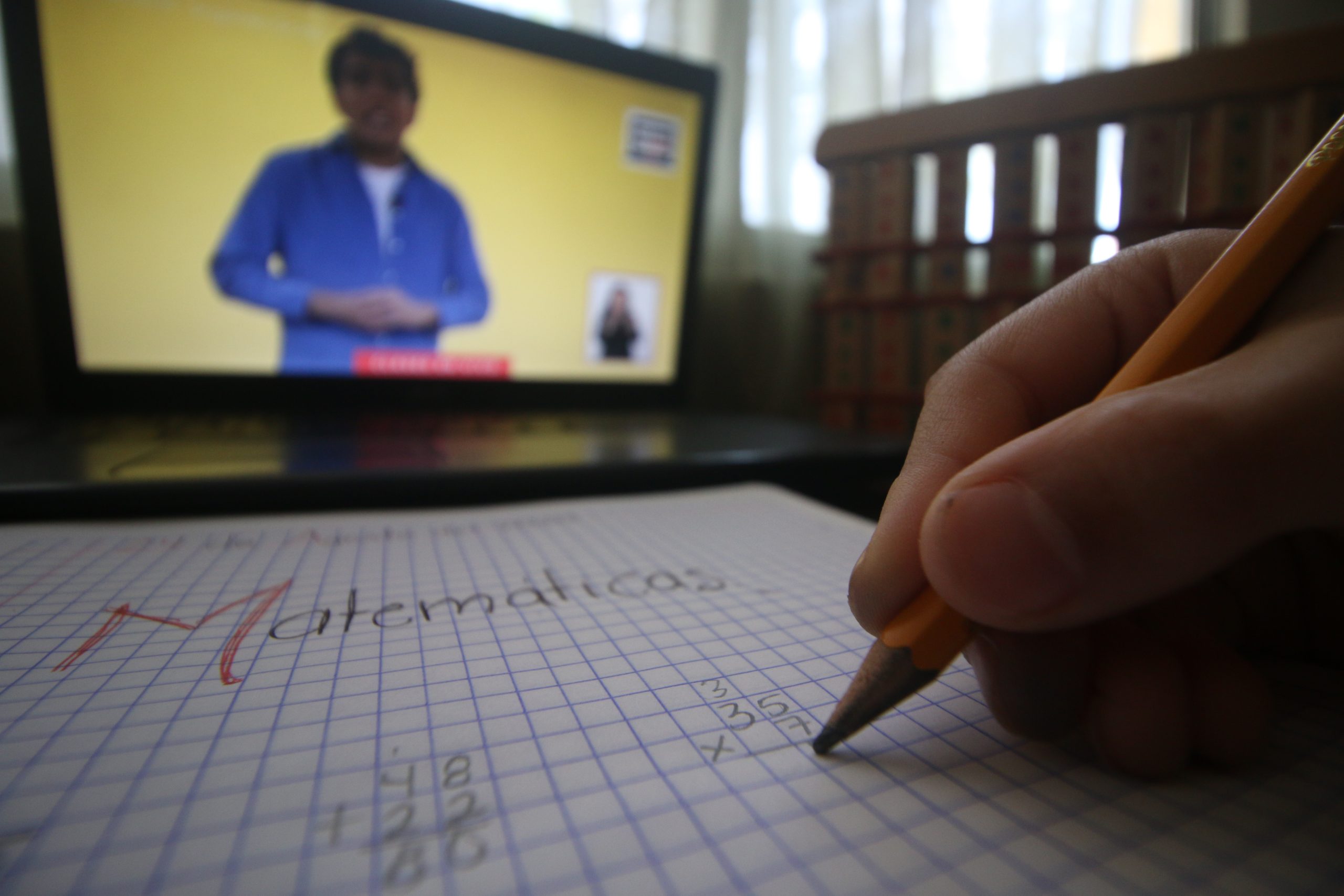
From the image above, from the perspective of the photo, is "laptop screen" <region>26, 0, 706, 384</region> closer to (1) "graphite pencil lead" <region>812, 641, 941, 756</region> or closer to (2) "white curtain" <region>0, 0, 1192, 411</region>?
(2) "white curtain" <region>0, 0, 1192, 411</region>

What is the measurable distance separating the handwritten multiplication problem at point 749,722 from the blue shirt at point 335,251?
59 cm

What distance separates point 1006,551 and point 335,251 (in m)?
0.67

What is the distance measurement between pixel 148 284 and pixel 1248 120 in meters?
0.98

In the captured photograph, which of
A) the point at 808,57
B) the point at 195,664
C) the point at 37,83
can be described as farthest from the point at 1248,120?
the point at 37,83

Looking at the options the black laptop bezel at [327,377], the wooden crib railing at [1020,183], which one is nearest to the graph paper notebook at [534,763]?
the black laptop bezel at [327,377]

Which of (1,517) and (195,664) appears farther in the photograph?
(1,517)

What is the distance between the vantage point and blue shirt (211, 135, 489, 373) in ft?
2.05

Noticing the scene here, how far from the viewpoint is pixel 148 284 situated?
600 mm

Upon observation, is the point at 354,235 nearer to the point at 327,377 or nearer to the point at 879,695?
the point at 327,377

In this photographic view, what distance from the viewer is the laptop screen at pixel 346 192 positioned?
22.9 inches

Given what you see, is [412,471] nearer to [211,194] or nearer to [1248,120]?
[211,194]

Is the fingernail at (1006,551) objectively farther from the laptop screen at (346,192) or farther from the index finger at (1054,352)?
the laptop screen at (346,192)

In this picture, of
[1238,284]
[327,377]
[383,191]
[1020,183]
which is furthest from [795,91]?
[1238,284]

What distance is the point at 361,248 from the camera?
0.66m
